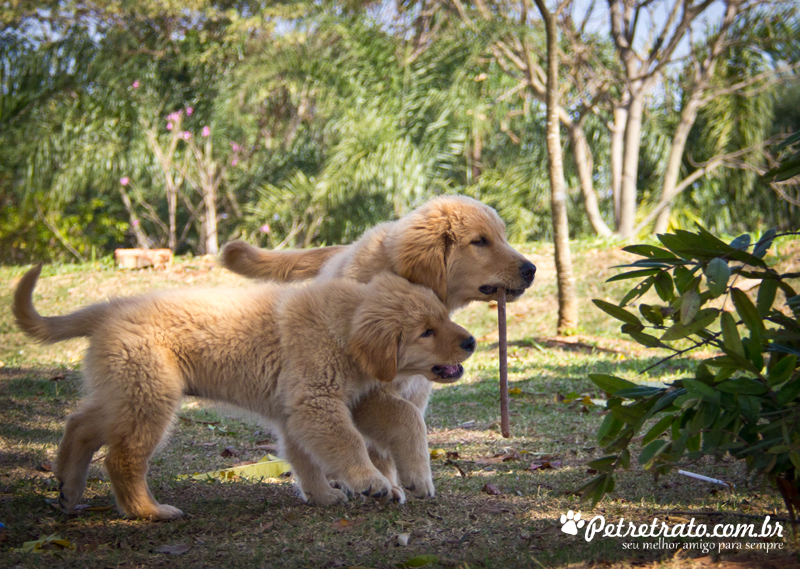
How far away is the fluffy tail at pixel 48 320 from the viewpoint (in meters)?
3.51

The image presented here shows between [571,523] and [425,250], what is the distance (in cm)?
159

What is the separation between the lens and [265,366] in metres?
3.50

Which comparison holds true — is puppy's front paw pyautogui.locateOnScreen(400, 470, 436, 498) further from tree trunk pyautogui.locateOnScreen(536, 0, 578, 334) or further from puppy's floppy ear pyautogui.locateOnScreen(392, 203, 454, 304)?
tree trunk pyautogui.locateOnScreen(536, 0, 578, 334)

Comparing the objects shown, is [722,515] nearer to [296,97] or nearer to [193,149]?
[193,149]

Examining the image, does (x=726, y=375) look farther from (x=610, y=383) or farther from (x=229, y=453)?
(x=229, y=453)

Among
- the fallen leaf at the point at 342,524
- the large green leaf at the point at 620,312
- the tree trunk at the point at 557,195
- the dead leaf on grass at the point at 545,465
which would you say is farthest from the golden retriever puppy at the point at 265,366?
the tree trunk at the point at 557,195

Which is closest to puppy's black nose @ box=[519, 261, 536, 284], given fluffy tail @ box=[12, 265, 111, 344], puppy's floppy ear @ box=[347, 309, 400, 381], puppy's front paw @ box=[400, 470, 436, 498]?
puppy's floppy ear @ box=[347, 309, 400, 381]

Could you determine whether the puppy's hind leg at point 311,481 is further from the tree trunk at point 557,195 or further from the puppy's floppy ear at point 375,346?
the tree trunk at point 557,195

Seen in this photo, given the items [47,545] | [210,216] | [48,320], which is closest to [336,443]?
[47,545]

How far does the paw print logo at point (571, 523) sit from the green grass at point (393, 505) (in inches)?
2.0

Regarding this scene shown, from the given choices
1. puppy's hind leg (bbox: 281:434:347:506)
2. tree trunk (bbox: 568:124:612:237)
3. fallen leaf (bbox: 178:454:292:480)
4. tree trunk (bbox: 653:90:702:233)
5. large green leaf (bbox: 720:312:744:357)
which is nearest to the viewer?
large green leaf (bbox: 720:312:744:357)

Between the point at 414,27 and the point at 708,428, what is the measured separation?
14634 mm

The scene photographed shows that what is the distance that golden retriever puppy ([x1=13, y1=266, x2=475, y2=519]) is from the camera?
10.7 ft

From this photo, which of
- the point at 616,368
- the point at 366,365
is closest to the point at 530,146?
the point at 616,368
